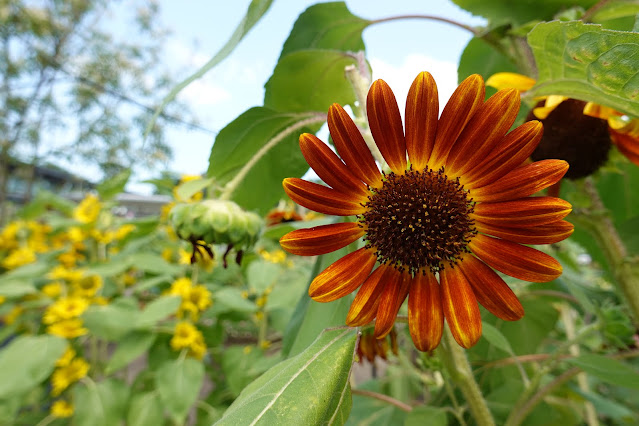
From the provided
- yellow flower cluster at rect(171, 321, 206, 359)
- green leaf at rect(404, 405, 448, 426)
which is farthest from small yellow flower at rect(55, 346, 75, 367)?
green leaf at rect(404, 405, 448, 426)

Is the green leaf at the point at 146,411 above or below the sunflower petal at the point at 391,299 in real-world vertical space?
below

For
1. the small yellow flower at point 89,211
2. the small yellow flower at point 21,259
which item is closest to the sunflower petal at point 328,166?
the small yellow flower at point 89,211

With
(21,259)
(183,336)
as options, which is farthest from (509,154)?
(21,259)

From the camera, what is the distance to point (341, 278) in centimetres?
28

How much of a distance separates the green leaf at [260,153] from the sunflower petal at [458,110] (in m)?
0.15

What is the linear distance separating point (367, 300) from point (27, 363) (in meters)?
0.99

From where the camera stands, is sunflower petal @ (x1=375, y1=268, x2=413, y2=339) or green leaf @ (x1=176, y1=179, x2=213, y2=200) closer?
sunflower petal @ (x1=375, y1=268, x2=413, y2=339)

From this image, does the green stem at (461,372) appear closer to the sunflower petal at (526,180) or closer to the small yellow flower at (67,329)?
the sunflower petal at (526,180)

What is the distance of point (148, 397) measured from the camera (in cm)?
95

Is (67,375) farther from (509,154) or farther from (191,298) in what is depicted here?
(509,154)

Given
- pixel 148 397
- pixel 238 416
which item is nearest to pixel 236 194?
pixel 238 416

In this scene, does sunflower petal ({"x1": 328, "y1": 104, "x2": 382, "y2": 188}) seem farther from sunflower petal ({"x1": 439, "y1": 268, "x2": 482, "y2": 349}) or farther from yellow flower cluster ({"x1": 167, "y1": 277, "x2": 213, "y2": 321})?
yellow flower cluster ({"x1": 167, "y1": 277, "x2": 213, "y2": 321})

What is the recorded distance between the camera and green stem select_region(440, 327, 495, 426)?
0.31 meters

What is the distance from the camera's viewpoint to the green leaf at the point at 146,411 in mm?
896
